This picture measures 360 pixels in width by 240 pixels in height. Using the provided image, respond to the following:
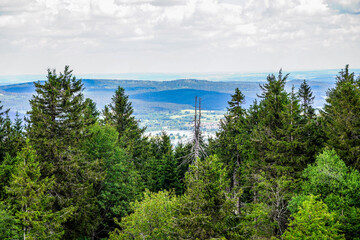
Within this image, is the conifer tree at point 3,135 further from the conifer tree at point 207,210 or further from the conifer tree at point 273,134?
the conifer tree at point 273,134

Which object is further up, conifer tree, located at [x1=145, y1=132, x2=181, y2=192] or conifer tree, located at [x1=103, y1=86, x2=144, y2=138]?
conifer tree, located at [x1=103, y1=86, x2=144, y2=138]

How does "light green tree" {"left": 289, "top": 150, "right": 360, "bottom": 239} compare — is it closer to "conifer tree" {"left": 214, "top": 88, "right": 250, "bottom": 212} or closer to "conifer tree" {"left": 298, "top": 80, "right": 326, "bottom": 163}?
"conifer tree" {"left": 298, "top": 80, "right": 326, "bottom": 163}

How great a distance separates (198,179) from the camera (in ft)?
55.7

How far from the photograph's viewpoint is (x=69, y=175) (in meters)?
24.1

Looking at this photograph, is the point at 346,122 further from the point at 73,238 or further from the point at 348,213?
the point at 73,238

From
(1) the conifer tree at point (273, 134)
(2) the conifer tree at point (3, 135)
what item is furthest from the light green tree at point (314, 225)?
(2) the conifer tree at point (3, 135)

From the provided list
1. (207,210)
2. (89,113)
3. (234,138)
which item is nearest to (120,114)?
(89,113)

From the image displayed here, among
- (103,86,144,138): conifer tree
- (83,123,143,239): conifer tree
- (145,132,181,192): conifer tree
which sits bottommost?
(145,132,181,192): conifer tree

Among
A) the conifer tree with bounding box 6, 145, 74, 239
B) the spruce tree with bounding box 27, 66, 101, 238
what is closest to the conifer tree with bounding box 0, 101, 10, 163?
the spruce tree with bounding box 27, 66, 101, 238

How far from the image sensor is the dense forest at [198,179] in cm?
1702

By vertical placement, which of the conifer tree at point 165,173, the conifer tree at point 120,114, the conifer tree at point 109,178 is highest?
the conifer tree at point 120,114

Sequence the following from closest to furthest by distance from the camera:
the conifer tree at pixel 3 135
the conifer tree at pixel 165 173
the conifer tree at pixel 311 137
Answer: the conifer tree at pixel 3 135 → the conifer tree at pixel 311 137 → the conifer tree at pixel 165 173

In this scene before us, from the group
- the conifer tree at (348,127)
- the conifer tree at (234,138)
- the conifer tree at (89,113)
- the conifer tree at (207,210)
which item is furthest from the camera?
the conifer tree at (234,138)

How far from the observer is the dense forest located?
17.0 metres
